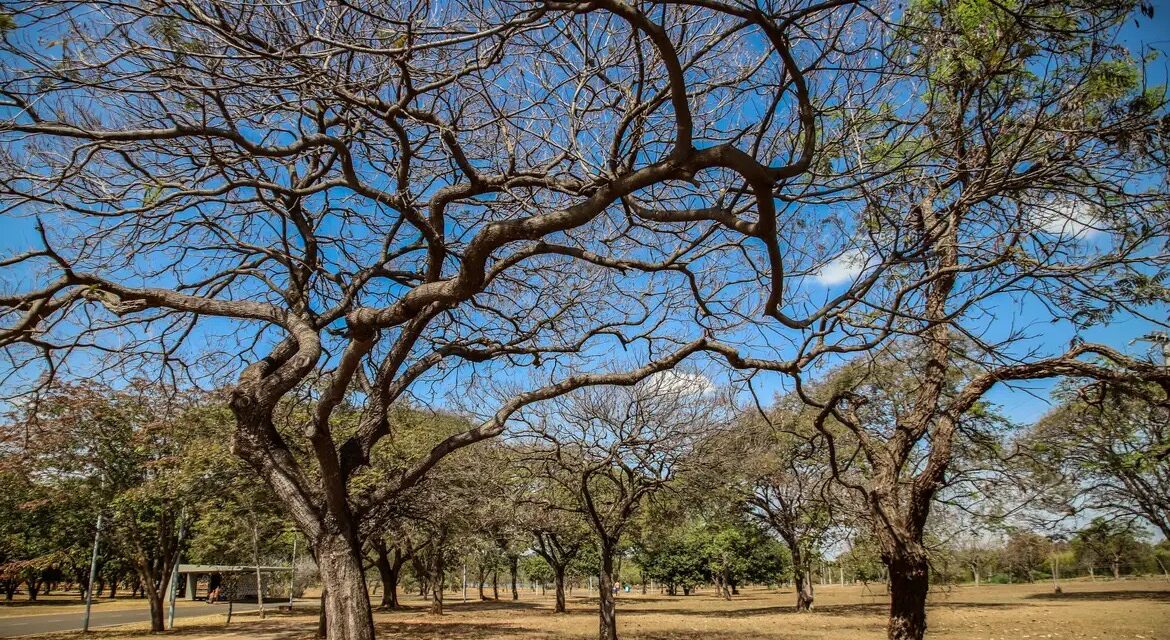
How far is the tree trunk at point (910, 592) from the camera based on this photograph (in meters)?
6.73

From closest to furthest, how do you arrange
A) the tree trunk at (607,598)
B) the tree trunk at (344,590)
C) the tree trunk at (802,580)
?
the tree trunk at (344,590) < the tree trunk at (607,598) < the tree trunk at (802,580)

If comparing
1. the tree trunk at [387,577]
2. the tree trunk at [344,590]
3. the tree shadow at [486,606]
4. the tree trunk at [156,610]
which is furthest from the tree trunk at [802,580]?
the tree trunk at [344,590]

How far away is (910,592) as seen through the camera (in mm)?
6781

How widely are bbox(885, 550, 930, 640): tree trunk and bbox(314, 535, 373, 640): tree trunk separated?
17.7ft

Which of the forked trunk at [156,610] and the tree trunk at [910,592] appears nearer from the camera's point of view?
the tree trunk at [910,592]

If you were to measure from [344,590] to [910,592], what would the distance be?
19.0ft

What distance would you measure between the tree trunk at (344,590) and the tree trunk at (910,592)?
17.7 feet

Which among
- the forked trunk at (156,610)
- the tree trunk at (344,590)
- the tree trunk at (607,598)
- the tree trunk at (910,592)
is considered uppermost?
the tree trunk at (344,590)

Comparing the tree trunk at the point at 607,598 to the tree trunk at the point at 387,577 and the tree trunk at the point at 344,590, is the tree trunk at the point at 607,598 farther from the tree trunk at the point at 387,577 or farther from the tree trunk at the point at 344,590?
the tree trunk at the point at 387,577

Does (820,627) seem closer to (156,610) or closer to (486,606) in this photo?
(156,610)

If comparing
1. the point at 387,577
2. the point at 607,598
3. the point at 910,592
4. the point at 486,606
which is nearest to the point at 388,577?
the point at 387,577

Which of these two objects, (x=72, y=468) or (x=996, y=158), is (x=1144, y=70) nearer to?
(x=996, y=158)

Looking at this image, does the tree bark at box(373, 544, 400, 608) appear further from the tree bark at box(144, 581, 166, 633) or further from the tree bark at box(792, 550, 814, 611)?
the tree bark at box(792, 550, 814, 611)

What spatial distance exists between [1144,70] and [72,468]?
23225 mm
